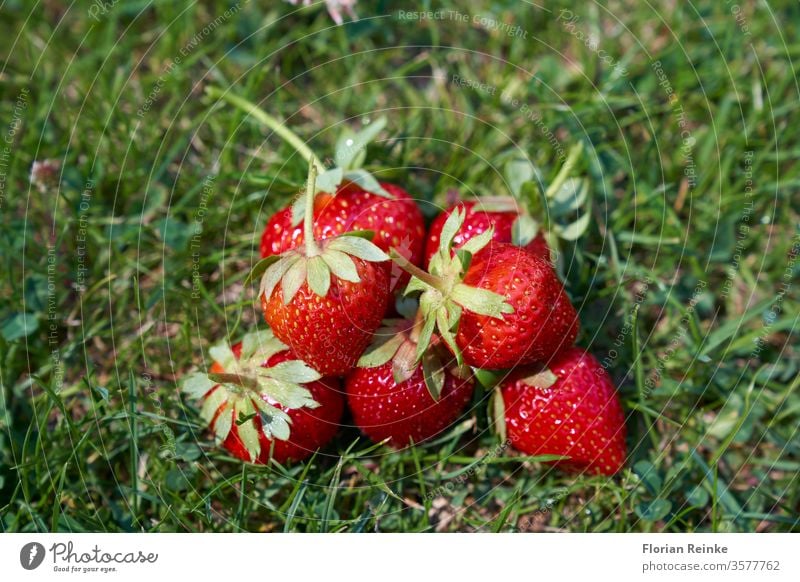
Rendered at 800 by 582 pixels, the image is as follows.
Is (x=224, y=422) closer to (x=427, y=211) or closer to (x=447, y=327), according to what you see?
(x=447, y=327)

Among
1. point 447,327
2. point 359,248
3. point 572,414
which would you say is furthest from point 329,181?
point 572,414

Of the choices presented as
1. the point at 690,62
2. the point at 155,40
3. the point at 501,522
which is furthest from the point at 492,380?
the point at 155,40

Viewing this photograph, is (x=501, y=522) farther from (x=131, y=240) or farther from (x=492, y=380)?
(x=131, y=240)

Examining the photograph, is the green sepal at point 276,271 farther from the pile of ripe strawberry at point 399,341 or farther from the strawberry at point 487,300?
the strawberry at point 487,300

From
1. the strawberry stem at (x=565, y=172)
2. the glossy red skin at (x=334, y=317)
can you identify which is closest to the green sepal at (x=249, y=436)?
the glossy red skin at (x=334, y=317)

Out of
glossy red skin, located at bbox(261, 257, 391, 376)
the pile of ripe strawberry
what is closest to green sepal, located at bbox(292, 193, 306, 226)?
the pile of ripe strawberry

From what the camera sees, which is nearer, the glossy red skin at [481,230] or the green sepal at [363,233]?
the green sepal at [363,233]
